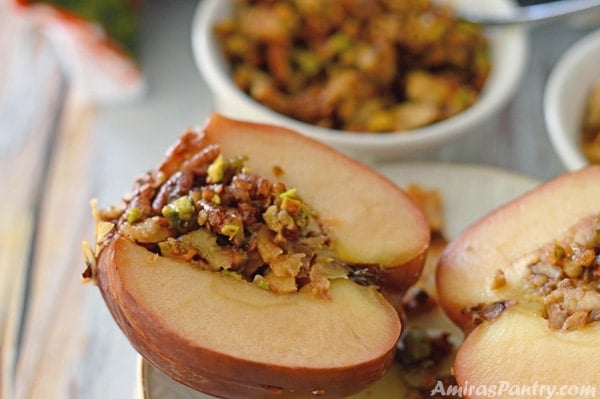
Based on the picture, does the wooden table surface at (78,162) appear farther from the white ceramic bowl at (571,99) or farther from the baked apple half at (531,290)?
the baked apple half at (531,290)

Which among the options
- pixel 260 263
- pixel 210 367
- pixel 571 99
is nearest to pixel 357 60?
pixel 571 99

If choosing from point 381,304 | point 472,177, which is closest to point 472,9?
point 472,177

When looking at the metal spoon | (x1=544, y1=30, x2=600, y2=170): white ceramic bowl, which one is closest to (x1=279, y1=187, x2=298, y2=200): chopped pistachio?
(x1=544, y1=30, x2=600, y2=170): white ceramic bowl

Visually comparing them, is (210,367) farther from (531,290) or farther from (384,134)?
(384,134)

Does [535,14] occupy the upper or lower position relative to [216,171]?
upper

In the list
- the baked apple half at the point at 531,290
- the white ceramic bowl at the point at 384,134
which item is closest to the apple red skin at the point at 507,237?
the baked apple half at the point at 531,290

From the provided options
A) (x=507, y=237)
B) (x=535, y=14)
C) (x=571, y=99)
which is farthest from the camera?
(x=535, y=14)
